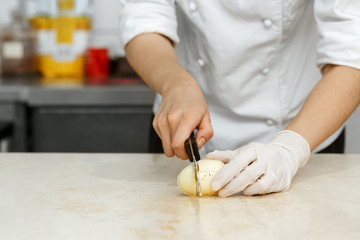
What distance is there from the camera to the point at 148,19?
54.5 inches

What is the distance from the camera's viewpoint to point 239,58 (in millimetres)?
1432

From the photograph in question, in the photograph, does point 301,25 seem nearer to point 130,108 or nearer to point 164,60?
point 164,60

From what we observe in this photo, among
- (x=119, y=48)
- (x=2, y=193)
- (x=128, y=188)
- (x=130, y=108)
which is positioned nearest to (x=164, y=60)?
(x=128, y=188)

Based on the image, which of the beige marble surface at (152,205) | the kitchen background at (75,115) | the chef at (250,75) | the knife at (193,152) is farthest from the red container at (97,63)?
the knife at (193,152)

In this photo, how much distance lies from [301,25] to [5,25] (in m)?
1.86

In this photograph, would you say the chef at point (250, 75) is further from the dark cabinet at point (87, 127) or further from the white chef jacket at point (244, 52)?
the dark cabinet at point (87, 127)

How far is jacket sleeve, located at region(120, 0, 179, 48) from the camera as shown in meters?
1.37

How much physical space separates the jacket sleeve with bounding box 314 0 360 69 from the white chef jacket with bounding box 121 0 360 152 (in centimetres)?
4

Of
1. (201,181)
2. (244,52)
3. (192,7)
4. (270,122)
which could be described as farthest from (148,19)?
(201,181)

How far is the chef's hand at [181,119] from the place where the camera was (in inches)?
39.5

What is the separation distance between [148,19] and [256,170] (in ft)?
1.99

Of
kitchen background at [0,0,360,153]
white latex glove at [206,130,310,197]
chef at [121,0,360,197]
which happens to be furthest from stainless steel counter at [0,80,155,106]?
white latex glove at [206,130,310,197]

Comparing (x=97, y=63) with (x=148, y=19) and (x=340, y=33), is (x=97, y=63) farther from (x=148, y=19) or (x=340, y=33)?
(x=340, y=33)

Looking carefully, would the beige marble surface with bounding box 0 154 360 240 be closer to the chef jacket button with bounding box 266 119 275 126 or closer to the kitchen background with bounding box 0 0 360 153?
the chef jacket button with bounding box 266 119 275 126
